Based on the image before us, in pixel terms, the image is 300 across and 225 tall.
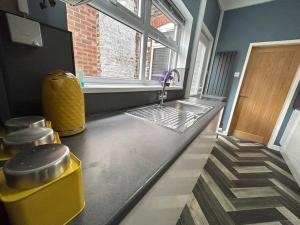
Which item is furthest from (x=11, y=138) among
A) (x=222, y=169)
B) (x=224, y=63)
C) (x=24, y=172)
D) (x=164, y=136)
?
(x=224, y=63)

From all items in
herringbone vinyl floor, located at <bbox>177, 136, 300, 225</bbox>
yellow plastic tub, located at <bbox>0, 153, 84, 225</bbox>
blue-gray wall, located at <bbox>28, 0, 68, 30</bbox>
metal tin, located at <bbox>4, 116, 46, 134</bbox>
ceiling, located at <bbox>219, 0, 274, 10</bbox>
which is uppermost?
ceiling, located at <bbox>219, 0, 274, 10</bbox>

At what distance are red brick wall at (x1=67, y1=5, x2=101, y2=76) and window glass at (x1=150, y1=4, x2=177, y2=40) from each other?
683mm

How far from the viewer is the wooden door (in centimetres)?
255

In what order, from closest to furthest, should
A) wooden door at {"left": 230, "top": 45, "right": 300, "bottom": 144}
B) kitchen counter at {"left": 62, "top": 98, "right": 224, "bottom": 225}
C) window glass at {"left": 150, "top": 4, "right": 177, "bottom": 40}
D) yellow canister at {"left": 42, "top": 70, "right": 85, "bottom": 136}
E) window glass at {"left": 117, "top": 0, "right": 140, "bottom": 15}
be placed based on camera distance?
kitchen counter at {"left": 62, "top": 98, "right": 224, "bottom": 225}
yellow canister at {"left": 42, "top": 70, "right": 85, "bottom": 136}
window glass at {"left": 117, "top": 0, "right": 140, "bottom": 15}
window glass at {"left": 150, "top": 4, "right": 177, "bottom": 40}
wooden door at {"left": 230, "top": 45, "right": 300, "bottom": 144}

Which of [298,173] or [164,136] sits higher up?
[164,136]

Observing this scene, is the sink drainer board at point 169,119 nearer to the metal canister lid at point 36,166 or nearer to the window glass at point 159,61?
the metal canister lid at point 36,166

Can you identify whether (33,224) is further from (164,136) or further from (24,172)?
(164,136)

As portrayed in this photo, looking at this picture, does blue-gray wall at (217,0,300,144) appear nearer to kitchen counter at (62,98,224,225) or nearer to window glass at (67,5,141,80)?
window glass at (67,5,141,80)

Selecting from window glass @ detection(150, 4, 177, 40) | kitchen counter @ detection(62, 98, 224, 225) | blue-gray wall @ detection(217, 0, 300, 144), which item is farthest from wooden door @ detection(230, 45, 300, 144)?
kitchen counter @ detection(62, 98, 224, 225)

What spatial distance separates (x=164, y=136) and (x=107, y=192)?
39cm

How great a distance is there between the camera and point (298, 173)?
1.81 metres

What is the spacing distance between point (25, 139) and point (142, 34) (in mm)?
1306

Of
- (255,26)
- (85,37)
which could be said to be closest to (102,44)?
(85,37)

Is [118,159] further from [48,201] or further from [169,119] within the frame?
[169,119]
